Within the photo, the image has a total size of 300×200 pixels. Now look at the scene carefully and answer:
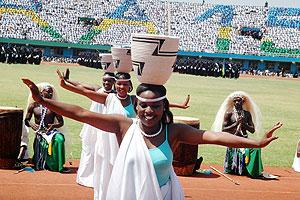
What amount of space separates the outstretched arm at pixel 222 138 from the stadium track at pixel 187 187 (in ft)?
10.4

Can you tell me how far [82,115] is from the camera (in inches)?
159

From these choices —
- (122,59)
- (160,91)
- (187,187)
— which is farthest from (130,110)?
(160,91)

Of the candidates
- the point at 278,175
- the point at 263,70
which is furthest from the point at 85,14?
the point at 278,175

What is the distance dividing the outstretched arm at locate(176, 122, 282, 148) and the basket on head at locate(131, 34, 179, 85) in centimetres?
41

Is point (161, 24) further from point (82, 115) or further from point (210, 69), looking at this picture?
point (82, 115)

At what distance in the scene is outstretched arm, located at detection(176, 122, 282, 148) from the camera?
4069 millimetres

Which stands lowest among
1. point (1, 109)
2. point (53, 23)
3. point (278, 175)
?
point (278, 175)

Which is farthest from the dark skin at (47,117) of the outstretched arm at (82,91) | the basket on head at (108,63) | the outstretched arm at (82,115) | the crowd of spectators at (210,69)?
the crowd of spectators at (210,69)

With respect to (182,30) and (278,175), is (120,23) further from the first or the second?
(278,175)

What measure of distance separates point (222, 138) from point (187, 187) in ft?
12.8

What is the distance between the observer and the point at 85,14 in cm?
5862

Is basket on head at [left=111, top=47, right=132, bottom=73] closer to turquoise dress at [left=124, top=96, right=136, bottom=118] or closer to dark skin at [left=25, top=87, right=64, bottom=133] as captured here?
turquoise dress at [left=124, top=96, right=136, bottom=118]

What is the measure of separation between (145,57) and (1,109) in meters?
4.68

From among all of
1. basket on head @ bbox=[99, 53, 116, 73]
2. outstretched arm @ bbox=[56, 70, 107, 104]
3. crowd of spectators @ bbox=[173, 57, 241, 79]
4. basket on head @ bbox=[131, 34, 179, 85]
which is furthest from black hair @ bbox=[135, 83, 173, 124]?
crowd of spectators @ bbox=[173, 57, 241, 79]
